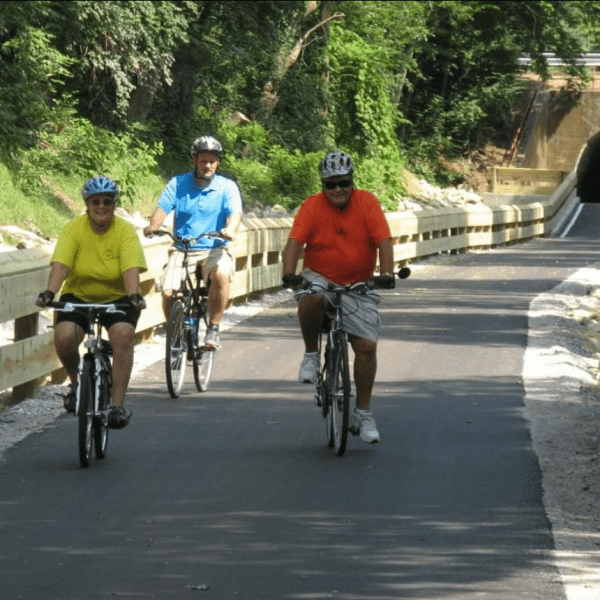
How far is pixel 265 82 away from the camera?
143 ft

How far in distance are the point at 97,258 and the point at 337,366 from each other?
1517mm

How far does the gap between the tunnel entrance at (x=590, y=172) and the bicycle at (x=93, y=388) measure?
64413 millimetres

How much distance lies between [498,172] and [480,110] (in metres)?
2.61

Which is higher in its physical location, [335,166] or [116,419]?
[335,166]

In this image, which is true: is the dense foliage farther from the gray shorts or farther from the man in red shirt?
the gray shorts

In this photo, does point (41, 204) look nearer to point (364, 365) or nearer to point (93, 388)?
point (364, 365)

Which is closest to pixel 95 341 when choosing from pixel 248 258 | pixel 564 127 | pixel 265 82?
pixel 248 258

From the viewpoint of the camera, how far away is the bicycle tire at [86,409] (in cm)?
902

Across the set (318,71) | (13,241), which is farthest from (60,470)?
(318,71)

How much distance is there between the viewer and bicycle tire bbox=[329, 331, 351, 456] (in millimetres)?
9570

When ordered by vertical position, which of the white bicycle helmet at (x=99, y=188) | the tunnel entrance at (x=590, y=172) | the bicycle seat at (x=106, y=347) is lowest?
the tunnel entrance at (x=590, y=172)

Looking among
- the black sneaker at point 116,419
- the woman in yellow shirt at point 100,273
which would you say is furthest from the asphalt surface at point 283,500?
the woman in yellow shirt at point 100,273

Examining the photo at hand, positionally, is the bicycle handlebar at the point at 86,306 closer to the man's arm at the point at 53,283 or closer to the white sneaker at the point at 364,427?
the man's arm at the point at 53,283

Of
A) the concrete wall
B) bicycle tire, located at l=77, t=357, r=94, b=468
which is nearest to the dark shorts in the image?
bicycle tire, located at l=77, t=357, r=94, b=468
